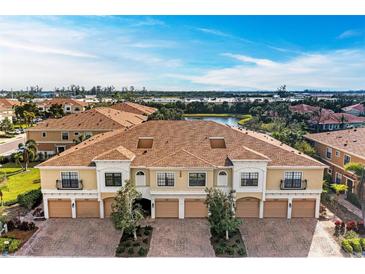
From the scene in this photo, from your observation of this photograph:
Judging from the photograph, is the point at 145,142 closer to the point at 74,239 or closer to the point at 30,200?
the point at 74,239

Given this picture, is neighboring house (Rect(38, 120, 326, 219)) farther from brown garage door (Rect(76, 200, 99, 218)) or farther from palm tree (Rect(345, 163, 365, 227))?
palm tree (Rect(345, 163, 365, 227))

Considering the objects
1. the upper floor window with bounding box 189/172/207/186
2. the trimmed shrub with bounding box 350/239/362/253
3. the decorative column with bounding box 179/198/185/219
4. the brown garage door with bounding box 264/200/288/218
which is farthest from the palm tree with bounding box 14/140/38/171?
the trimmed shrub with bounding box 350/239/362/253

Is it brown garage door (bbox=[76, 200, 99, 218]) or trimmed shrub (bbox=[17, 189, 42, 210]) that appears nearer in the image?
brown garage door (bbox=[76, 200, 99, 218])
